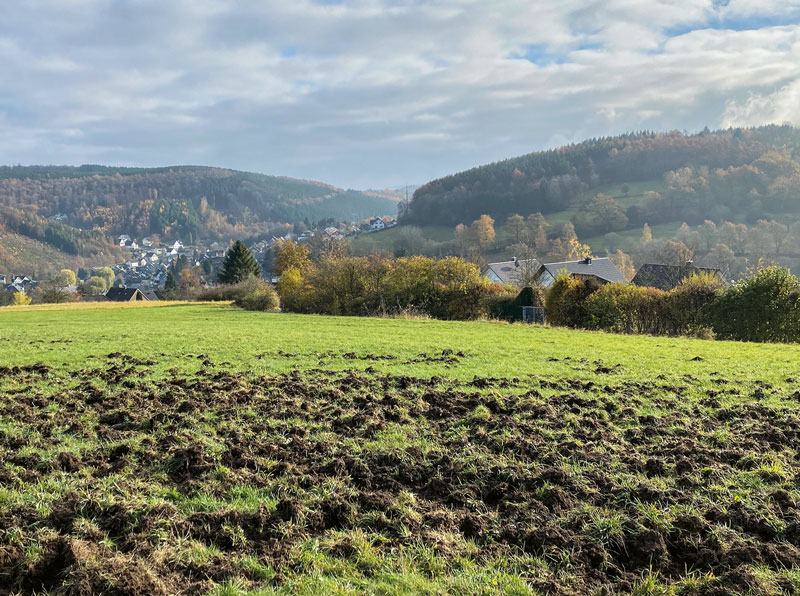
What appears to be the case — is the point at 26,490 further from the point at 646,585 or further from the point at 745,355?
the point at 745,355

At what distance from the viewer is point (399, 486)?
5.16 meters

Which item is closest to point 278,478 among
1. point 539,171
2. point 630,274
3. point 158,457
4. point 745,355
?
point 158,457

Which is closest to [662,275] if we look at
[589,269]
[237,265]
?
[589,269]

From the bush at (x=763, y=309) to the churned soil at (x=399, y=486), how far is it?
16.3 meters

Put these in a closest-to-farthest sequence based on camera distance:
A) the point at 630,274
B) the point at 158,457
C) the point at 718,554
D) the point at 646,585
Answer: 1. the point at 646,585
2. the point at 718,554
3. the point at 158,457
4. the point at 630,274

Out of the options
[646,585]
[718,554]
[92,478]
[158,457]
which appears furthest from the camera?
[158,457]

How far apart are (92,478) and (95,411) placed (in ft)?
9.68

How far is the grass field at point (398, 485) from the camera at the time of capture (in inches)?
144

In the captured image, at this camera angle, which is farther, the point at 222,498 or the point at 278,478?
the point at 278,478

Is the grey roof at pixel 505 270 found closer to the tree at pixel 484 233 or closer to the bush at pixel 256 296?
the bush at pixel 256 296

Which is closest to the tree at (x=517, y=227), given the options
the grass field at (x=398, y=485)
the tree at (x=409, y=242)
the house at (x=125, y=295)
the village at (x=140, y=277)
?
the tree at (x=409, y=242)

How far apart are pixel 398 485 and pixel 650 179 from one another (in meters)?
159

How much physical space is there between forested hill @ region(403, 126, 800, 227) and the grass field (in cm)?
11653

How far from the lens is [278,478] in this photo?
531 cm
